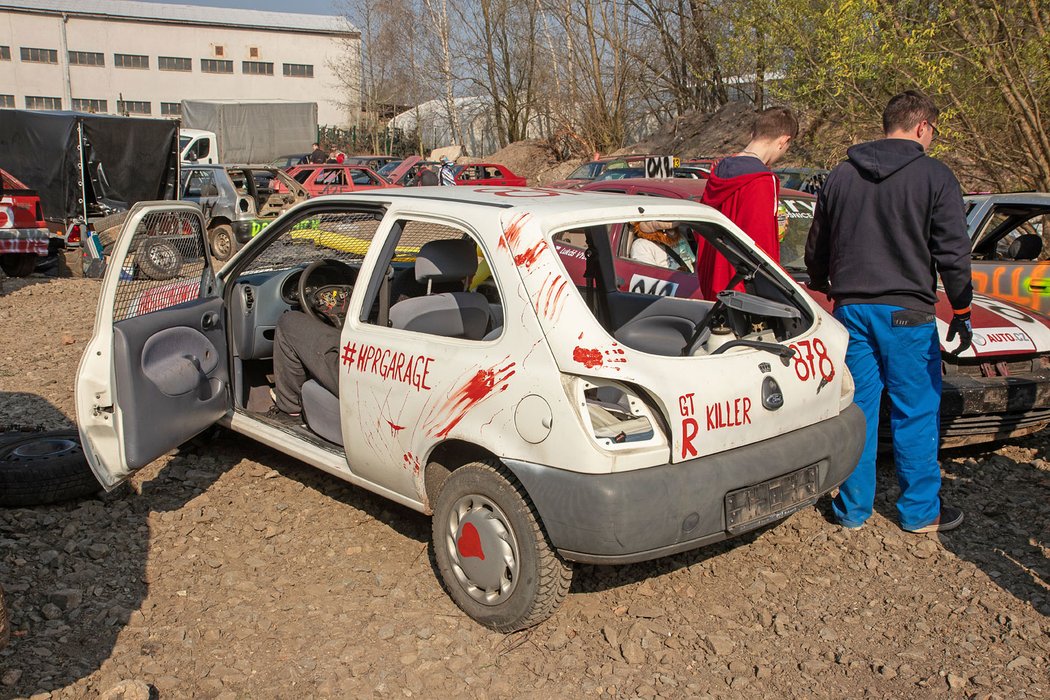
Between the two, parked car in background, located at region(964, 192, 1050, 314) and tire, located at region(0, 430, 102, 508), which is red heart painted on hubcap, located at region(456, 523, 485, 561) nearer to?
tire, located at region(0, 430, 102, 508)

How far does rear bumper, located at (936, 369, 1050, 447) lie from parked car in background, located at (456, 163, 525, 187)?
63.2 ft

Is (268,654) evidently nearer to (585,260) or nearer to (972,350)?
(585,260)

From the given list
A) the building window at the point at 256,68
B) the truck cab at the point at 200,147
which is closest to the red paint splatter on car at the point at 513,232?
the truck cab at the point at 200,147

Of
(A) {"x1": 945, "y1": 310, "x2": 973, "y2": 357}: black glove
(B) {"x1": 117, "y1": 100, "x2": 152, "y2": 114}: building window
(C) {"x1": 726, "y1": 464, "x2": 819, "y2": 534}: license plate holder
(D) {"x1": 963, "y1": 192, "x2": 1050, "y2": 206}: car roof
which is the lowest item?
(C) {"x1": 726, "y1": 464, "x2": 819, "y2": 534}: license plate holder

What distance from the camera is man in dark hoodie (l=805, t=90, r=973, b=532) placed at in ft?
13.3

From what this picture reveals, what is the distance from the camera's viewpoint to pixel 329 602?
3754mm

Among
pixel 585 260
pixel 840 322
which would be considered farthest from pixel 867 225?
pixel 585 260

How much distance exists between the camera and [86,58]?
160 ft

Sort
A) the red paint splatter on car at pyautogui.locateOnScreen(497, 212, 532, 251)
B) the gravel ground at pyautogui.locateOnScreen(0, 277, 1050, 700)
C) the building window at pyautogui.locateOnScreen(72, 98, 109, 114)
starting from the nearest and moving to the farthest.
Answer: the gravel ground at pyautogui.locateOnScreen(0, 277, 1050, 700) < the red paint splatter on car at pyautogui.locateOnScreen(497, 212, 532, 251) < the building window at pyautogui.locateOnScreen(72, 98, 109, 114)

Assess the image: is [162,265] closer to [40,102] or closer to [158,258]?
[158,258]

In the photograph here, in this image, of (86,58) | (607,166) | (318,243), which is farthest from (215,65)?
(318,243)

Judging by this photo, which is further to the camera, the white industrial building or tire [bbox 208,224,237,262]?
the white industrial building

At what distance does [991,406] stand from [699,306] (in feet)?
5.79

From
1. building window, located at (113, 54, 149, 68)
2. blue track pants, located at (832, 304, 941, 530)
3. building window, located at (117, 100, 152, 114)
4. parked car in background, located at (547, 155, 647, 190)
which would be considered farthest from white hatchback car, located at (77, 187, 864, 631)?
building window, located at (113, 54, 149, 68)
